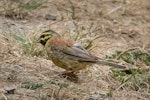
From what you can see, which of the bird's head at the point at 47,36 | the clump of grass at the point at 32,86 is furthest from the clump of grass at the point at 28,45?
the clump of grass at the point at 32,86

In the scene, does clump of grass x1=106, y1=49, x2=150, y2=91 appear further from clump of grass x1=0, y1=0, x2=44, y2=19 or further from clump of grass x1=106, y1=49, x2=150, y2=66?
clump of grass x1=0, y1=0, x2=44, y2=19

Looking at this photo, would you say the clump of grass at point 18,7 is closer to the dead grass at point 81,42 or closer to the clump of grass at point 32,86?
the dead grass at point 81,42

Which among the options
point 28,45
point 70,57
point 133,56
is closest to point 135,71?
point 133,56

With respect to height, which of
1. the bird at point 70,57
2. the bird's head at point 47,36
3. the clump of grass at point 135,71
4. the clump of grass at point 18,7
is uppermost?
the clump of grass at point 18,7

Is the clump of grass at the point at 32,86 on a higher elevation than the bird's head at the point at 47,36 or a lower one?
lower

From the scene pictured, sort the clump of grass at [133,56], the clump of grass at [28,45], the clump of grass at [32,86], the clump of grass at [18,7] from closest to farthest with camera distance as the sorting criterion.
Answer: the clump of grass at [32,86] → the clump of grass at [28,45] → the clump of grass at [133,56] → the clump of grass at [18,7]

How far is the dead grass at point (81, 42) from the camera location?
7164 millimetres

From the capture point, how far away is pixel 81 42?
887 centimetres

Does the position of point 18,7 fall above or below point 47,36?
above

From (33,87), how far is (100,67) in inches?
55.2

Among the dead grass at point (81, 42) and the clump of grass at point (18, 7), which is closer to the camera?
the dead grass at point (81, 42)

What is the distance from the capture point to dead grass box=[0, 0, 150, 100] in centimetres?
716

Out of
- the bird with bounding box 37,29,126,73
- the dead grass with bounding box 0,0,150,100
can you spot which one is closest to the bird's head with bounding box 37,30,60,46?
the bird with bounding box 37,29,126,73

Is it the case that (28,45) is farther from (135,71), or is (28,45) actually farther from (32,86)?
(135,71)
